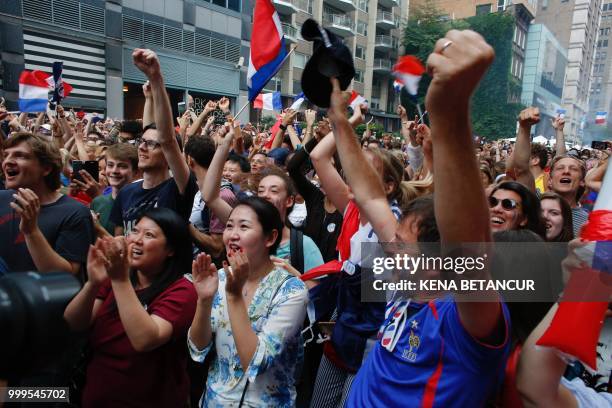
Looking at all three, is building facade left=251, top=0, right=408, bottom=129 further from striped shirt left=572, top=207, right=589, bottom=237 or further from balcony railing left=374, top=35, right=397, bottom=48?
striped shirt left=572, top=207, right=589, bottom=237

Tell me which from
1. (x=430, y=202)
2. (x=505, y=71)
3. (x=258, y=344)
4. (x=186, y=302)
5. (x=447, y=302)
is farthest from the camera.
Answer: (x=505, y=71)

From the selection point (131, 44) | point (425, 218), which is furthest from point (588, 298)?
point (131, 44)

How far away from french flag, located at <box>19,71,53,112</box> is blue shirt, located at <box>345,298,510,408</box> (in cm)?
770

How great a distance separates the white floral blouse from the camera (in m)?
1.95

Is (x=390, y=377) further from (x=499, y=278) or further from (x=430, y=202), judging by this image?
(x=430, y=202)

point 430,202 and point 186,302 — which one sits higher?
point 430,202

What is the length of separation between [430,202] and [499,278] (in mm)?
340

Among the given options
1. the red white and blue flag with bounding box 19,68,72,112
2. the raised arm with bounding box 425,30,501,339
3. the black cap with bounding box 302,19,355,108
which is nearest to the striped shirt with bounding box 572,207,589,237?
the black cap with bounding box 302,19,355,108

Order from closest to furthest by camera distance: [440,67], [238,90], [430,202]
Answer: [440,67]
[430,202]
[238,90]

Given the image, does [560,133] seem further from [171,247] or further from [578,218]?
[171,247]

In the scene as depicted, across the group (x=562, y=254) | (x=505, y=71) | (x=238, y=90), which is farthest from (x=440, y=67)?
(x=238, y=90)

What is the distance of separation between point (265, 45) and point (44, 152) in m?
2.44

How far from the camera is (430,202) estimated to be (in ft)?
5.13

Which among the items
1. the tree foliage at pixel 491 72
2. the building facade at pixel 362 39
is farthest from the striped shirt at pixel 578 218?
the building facade at pixel 362 39
